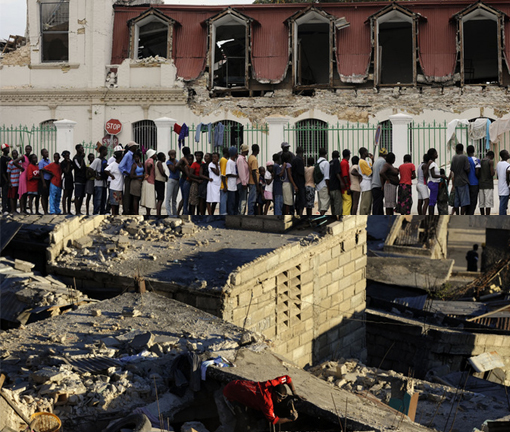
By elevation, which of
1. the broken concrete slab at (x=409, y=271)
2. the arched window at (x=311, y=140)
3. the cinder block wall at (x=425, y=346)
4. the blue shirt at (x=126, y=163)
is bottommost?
the cinder block wall at (x=425, y=346)

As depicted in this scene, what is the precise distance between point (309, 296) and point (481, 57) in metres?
12.6

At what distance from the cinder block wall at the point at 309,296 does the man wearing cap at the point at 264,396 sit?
5559 mm

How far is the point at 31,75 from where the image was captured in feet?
78.2

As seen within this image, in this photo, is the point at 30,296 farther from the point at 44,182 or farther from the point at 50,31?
the point at 50,31

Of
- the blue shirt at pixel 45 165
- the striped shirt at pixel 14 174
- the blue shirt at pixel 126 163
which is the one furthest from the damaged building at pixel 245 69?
the blue shirt at pixel 126 163

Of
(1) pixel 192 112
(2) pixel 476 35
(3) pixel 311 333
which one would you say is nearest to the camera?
(3) pixel 311 333

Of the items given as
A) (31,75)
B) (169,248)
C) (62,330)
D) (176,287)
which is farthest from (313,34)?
(62,330)

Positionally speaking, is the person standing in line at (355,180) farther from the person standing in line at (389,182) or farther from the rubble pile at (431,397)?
the rubble pile at (431,397)

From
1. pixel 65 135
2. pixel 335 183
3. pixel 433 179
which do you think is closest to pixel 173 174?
pixel 335 183

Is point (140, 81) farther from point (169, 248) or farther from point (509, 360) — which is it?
point (509, 360)

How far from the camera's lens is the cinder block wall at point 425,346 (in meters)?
17.2

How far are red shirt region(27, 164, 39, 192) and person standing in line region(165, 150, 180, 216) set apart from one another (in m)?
2.62

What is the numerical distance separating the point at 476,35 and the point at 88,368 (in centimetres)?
1904

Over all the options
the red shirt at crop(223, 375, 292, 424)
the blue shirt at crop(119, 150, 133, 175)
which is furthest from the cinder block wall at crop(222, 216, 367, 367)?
the red shirt at crop(223, 375, 292, 424)
